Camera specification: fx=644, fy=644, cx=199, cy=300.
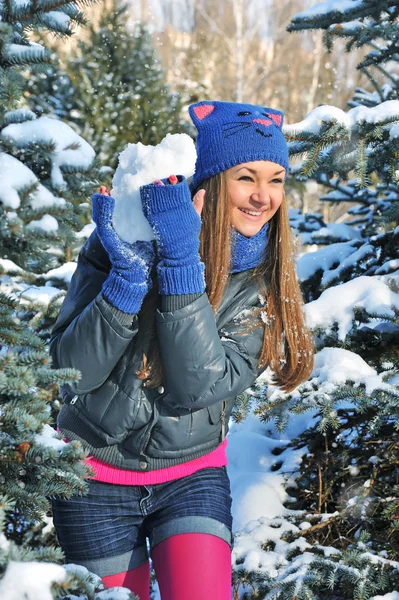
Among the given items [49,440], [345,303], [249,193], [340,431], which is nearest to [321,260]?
[345,303]

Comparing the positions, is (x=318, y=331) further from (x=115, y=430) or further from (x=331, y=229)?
(x=331, y=229)

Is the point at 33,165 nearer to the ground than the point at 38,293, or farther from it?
farther from it

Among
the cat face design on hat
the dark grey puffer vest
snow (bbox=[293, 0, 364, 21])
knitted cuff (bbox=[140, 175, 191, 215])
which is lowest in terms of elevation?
the dark grey puffer vest

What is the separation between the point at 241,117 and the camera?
86.5 inches

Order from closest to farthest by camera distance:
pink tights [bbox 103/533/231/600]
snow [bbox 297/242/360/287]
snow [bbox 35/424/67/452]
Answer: snow [bbox 35/424/67/452]
pink tights [bbox 103/533/231/600]
snow [bbox 297/242/360/287]

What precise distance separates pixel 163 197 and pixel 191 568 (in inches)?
42.3

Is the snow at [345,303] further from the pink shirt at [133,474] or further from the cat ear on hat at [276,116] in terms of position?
the pink shirt at [133,474]

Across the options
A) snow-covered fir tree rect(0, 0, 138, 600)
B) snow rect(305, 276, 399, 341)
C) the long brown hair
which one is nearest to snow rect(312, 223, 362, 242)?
snow rect(305, 276, 399, 341)

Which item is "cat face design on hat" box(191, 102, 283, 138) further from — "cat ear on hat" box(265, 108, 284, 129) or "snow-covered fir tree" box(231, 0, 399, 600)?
"snow-covered fir tree" box(231, 0, 399, 600)

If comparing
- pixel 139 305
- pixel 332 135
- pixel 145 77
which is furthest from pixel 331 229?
pixel 145 77

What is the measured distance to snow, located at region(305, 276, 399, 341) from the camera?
110 inches

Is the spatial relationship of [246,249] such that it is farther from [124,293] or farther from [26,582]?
[26,582]

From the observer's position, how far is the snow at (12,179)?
7.95 feet

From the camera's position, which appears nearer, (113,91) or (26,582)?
(26,582)
